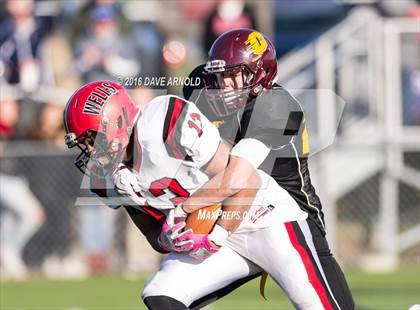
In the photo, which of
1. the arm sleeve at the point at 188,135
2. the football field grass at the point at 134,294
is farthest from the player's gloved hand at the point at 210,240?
the football field grass at the point at 134,294

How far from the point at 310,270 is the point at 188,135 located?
2.50 feet

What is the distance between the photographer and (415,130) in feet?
31.7

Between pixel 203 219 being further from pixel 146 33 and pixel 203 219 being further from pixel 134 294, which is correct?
pixel 146 33

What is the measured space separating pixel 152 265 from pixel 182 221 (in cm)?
519

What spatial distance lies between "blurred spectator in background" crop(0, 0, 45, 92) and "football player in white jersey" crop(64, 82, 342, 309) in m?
5.07

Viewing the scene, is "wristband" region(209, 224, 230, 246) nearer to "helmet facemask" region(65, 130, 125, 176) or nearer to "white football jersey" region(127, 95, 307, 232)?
"white football jersey" region(127, 95, 307, 232)

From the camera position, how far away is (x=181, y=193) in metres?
4.36

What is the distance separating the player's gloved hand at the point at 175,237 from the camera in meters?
4.18

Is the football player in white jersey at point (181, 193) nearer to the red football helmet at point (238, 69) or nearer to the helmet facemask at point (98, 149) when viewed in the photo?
the helmet facemask at point (98, 149)

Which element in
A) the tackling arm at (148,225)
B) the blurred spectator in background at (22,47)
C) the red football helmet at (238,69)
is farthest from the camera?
the blurred spectator in background at (22,47)

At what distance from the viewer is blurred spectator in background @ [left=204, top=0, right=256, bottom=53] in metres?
9.42

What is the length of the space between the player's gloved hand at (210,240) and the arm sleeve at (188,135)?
29 cm

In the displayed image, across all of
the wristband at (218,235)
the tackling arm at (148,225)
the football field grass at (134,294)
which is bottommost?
the football field grass at (134,294)

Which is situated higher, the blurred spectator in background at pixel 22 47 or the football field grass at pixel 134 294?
the blurred spectator in background at pixel 22 47
